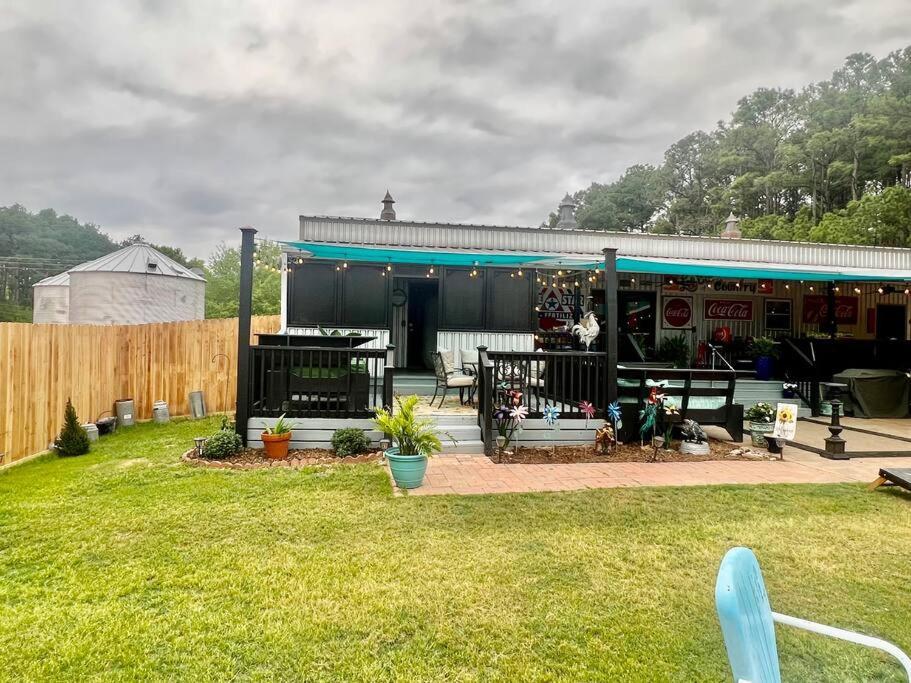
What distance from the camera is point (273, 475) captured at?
15.4 feet

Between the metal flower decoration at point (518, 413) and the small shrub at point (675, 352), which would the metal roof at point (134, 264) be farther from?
the small shrub at point (675, 352)

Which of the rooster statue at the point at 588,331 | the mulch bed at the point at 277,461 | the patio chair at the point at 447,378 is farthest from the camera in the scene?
the rooster statue at the point at 588,331

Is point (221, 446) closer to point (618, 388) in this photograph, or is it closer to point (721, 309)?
point (618, 388)

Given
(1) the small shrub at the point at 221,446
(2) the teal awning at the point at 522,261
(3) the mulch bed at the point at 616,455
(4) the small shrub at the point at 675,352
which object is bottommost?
(3) the mulch bed at the point at 616,455

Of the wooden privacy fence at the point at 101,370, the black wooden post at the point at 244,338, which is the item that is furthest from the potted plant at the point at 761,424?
the wooden privacy fence at the point at 101,370

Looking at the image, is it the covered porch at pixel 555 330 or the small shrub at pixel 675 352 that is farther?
the small shrub at pixel 675 352

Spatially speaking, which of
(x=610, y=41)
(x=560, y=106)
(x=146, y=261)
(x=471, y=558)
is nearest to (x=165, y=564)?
(x=471, y=558)

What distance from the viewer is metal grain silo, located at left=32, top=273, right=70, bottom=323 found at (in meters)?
18.4

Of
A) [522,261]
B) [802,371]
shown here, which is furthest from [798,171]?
[522,261]

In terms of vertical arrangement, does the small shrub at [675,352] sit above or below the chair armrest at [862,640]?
above

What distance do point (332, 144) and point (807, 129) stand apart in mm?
26536

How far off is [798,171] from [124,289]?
107 ft

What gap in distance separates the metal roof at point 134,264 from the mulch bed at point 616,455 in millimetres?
15188

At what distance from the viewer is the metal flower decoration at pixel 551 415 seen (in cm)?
565
